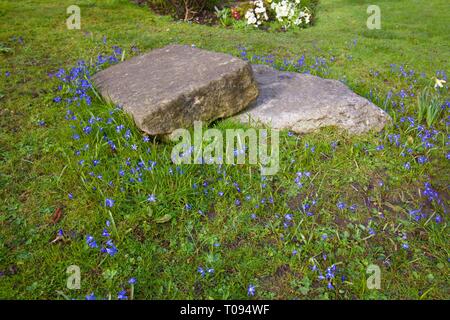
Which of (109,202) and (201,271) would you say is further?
(109,202)

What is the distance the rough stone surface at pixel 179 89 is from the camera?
135 inches

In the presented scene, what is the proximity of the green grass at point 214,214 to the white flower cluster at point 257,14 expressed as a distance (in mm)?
2896

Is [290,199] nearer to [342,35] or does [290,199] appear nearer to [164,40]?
[164,40]

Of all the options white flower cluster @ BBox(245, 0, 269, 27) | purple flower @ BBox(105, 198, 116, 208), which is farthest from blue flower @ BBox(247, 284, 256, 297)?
white flower cluster @ BBox(245, 0, 269, 27)

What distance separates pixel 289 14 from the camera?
22.7 feet

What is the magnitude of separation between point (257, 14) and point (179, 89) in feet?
13.3

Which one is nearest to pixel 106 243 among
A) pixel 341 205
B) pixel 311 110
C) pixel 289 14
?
pixel 341 205

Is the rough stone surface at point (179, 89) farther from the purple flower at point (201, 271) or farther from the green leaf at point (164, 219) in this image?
the purple flower at point (201, 271)

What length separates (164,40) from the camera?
18.8 ft

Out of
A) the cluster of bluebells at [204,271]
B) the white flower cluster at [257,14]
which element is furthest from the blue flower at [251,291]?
the white flower cluster at [257,14]

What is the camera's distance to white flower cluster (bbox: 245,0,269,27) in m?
6.72

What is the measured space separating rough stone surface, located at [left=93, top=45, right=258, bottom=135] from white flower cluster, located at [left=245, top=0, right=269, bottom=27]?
2.92 metres

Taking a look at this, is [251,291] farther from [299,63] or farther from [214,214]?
[299,63]

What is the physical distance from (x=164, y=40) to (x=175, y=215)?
3617 millimetres
